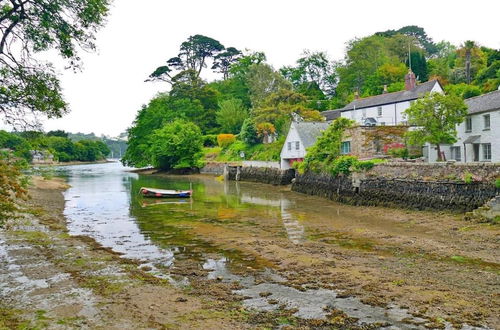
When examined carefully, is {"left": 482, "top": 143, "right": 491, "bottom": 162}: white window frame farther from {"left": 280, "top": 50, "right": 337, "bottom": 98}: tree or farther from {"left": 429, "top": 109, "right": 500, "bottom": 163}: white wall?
{"left": 280, "top": 50, "right": 337, "bottom": 98}: tree

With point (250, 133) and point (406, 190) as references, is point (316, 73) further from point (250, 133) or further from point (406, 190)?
point (406, 190)

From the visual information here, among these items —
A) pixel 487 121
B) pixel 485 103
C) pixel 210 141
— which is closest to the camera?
pixel 487 121

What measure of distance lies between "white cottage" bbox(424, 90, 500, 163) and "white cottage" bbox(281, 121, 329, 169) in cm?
1662

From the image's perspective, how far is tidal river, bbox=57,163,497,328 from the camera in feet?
37.0

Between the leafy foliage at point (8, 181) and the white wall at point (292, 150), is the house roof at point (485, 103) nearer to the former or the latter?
the white wall at point (292, 150)

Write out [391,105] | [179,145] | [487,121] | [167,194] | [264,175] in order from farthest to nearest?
[179,145] < [264,175] < [391,105] < [167,194] < [487,121]

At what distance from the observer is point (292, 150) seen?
5094 cm

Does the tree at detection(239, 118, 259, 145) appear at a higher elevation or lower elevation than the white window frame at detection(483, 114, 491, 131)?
higher

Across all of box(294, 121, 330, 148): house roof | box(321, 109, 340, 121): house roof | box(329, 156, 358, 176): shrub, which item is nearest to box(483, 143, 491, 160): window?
box(329, 156, 358, 176): shrub

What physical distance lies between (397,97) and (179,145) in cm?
3961

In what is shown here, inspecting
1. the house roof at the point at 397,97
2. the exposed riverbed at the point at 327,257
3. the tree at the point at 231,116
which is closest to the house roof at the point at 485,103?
the exposed riverbed at the point at 327,257

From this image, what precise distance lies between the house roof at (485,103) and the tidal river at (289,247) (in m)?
11.1

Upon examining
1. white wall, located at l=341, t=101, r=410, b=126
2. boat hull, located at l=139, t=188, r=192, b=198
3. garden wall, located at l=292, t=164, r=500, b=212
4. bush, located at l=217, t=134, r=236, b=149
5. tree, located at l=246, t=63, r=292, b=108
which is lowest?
boat hull, located at l=139, t=188, r=192, b=198

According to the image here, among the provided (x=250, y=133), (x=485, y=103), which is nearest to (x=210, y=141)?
(x=250, y=133)
